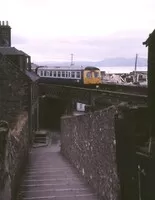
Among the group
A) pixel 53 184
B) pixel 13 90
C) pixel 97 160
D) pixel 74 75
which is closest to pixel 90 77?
pixel 74 75

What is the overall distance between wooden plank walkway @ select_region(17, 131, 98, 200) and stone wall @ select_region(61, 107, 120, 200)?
0.47 meters

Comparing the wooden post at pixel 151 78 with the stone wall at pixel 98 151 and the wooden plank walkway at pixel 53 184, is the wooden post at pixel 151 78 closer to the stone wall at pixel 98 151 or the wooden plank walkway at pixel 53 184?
the stone wall at pixel 98 151

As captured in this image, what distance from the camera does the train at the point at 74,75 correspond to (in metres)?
48.1

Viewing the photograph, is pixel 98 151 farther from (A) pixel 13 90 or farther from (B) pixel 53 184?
(A) pixel 13 90

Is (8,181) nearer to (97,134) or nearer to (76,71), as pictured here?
(97,134)

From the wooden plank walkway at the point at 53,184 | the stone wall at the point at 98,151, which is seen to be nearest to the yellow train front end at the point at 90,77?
the wooden plank walkway at the point at 53,184

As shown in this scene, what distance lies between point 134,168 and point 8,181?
3933 millimetres

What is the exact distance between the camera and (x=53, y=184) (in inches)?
639

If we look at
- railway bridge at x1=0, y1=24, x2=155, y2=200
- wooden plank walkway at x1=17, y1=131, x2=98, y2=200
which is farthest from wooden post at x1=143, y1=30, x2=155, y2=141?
wooden plank walkway at x1=17, y1=131, x2=98, y2=200

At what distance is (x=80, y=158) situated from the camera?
1839 centimetres

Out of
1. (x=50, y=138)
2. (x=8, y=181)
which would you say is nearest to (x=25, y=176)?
(x=8, y=181)

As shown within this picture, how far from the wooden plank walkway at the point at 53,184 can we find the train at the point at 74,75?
2599 cm

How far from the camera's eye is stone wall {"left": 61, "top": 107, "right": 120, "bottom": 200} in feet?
40.4

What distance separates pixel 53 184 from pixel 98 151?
3.22 metres
